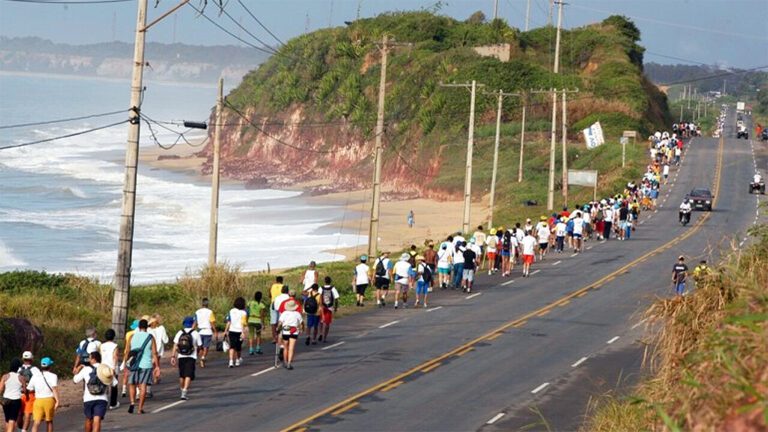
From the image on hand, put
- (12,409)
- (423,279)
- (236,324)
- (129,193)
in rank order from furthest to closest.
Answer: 1. (423,279)
2. (129,193)
3. (236,324)
4. (12,409)

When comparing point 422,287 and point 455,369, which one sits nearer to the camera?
point 455,369

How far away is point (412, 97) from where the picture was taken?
123188 mm

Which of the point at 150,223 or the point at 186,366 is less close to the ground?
the point at 186,366

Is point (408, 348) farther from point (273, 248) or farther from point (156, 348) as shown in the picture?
point (273, 248)

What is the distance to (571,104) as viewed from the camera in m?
114

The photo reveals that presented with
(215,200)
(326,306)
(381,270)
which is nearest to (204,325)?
(326,306)

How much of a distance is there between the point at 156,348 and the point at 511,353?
9171mm

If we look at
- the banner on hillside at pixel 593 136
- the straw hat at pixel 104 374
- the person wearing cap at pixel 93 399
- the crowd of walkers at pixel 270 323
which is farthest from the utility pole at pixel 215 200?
the banner on hillside at pixel 593 136

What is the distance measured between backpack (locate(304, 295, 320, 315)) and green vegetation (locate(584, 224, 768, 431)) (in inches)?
453

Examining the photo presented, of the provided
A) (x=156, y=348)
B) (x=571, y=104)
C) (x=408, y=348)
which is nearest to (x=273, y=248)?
(x=408, y=348)

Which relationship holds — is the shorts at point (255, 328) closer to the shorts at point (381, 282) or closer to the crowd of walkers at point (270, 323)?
the crowd of walkers at point (270, 323)

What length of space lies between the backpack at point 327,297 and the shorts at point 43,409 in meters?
10.5

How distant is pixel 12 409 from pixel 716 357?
11.5 m

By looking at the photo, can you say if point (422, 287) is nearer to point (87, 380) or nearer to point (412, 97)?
point (87, 380)
